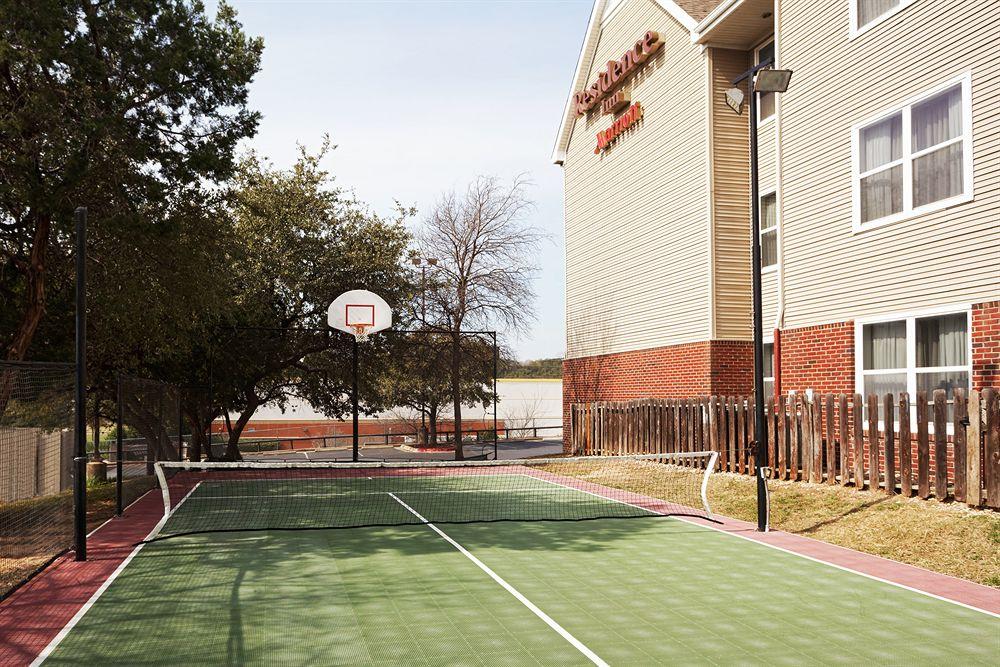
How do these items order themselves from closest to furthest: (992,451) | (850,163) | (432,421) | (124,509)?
(992,451), (124,509), (850,163), (432,421)

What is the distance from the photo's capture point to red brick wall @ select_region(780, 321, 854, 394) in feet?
59.4

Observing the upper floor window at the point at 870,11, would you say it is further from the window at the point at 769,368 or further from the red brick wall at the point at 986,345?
the window at the point at 769,368

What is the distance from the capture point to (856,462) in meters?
15.4

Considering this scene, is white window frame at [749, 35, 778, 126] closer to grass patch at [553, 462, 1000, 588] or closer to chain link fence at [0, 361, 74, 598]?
grass patch at [553, 462, 1000, 588]

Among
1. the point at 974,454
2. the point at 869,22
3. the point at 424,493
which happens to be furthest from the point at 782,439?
the point at 869,22

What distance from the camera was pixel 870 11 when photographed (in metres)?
18.0

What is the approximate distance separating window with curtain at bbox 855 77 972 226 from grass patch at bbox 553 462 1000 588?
5423mm

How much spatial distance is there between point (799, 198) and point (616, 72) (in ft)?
35.7

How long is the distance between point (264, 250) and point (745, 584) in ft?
71.8

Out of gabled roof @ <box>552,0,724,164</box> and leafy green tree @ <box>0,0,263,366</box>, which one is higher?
gabled roof @ <box>552,0,724,164</box>

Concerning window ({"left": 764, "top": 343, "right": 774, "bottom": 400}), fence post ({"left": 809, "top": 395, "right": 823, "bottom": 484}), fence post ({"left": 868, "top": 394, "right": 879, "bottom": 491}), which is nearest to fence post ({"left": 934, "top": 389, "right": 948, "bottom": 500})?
fence post ({"left": 868, "top": 394, "right": 879, "bottom": 491})

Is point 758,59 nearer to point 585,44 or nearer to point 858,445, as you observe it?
point 585,44

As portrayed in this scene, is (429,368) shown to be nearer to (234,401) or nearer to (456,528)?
(234,401)

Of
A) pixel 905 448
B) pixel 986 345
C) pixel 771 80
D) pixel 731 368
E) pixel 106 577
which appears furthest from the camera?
pixel 731 368
